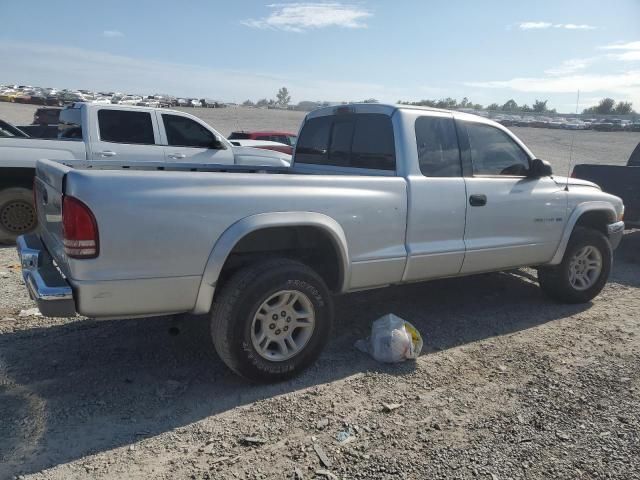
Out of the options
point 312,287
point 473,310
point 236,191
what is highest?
point 236,191

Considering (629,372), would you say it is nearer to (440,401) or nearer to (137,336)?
(440,401)

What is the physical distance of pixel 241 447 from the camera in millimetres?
2867

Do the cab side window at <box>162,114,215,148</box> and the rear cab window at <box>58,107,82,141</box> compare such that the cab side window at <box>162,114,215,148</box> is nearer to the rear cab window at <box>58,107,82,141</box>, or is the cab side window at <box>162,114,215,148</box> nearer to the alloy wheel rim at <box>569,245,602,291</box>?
the rear cab window at <box>58,107,82,141</box>

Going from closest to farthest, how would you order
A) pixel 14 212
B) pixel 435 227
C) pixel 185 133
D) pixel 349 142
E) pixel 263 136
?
pixel 435 227
pixel 349 142
pixel 14 212
pixel 185 133
pixel 263 136

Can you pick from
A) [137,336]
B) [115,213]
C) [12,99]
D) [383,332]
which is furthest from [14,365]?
[12,99]

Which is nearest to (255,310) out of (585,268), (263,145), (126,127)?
(585,268)

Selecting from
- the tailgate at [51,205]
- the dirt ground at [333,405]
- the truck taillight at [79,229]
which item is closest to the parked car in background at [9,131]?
the dirt ground at [333,405]

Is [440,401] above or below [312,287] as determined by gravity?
below

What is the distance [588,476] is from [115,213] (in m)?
2.83

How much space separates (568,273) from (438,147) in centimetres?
210

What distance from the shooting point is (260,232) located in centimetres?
348

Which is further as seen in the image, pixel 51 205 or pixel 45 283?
pixel 51 205

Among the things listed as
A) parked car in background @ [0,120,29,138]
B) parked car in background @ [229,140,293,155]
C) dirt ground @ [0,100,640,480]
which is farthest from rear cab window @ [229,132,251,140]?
Result: dirt ground @ [0,100,640,480]

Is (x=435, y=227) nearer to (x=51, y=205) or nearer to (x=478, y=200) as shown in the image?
(x=478, y=200)
